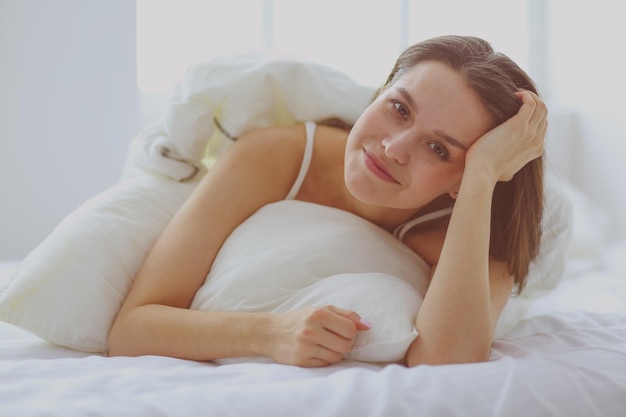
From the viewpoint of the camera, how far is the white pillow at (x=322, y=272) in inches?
43.8

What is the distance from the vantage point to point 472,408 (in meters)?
0.88

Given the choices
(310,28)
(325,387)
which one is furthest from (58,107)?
(325,387)

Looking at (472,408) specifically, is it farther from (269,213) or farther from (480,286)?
(269,213)

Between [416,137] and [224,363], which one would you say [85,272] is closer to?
[224,363]

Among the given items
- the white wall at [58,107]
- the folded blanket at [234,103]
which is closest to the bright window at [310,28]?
the white wall at [58,107]

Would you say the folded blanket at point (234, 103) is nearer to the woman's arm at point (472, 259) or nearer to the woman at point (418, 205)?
the woman at point (418, 205)

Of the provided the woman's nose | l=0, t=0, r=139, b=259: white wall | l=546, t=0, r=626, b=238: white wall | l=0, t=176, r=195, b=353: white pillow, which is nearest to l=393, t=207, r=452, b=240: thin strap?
the woman's nose

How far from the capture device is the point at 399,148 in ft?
3.90

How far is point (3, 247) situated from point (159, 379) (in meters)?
2.02

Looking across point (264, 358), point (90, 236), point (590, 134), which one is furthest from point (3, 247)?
point (590, 134)

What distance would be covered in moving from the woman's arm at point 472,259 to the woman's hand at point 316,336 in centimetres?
11

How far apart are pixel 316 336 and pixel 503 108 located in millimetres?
485

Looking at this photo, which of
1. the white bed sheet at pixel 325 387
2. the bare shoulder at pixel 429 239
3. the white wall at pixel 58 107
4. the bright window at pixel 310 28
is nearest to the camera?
the white bed sheet at pixel 325 387

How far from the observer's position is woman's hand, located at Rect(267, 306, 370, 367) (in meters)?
1.05
